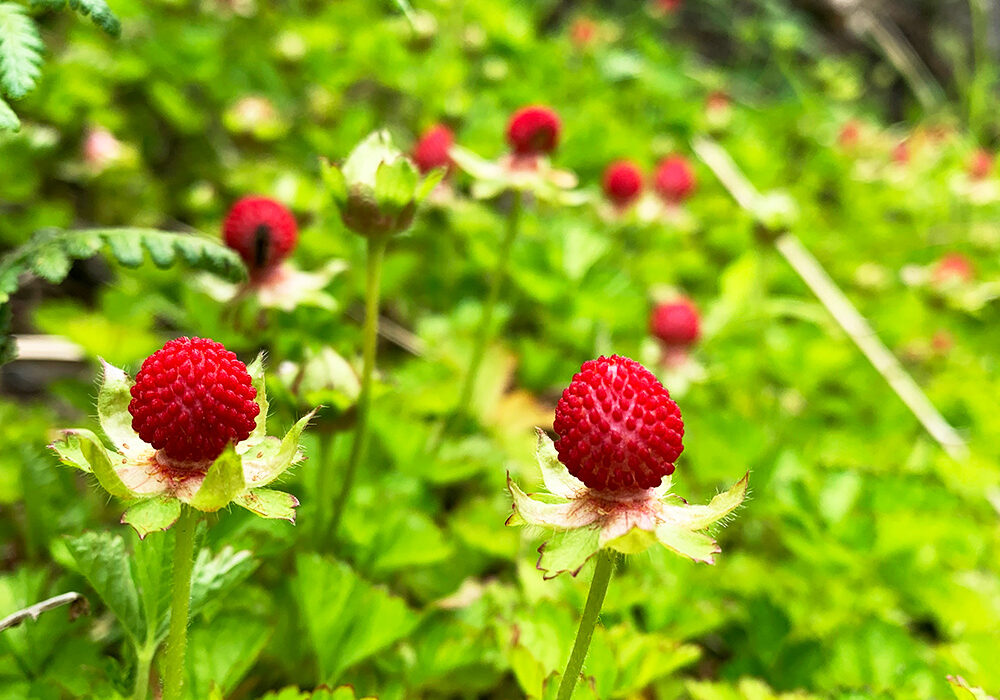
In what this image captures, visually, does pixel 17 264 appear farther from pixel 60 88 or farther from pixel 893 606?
pixel 893 606

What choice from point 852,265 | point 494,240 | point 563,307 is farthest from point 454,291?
point 852,265

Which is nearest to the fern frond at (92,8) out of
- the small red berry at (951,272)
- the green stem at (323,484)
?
the green stem at (323,484)

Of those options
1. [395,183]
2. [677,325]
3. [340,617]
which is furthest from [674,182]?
[340,617]

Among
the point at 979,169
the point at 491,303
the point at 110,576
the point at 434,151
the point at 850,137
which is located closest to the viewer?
the point at 110,576

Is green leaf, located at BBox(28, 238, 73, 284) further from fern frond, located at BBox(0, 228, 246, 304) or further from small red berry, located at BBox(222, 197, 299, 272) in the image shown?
small red berry, located at BBox(222, 197, 299, 272)

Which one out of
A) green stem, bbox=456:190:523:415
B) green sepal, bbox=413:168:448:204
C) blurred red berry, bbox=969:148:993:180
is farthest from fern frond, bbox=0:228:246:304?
blurred red berry, bbox=969:148:993:180

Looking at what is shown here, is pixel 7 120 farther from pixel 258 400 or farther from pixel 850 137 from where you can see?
pixel 850 137
